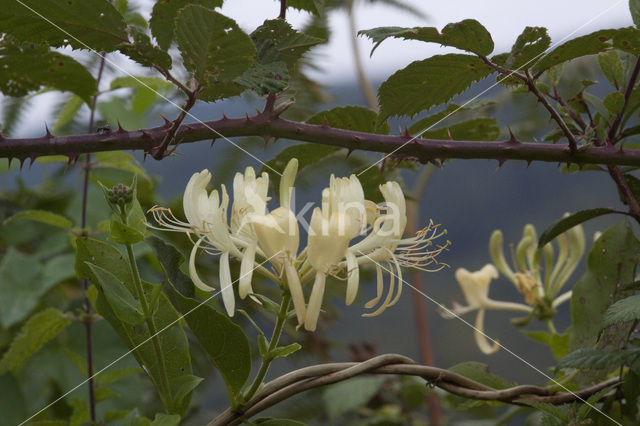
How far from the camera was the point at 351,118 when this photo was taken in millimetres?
478

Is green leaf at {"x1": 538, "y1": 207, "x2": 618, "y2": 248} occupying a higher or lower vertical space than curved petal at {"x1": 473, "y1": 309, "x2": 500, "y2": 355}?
higher

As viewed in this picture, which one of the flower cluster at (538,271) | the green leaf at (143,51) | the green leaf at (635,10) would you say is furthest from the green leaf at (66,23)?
the flower cluster at (538,271)

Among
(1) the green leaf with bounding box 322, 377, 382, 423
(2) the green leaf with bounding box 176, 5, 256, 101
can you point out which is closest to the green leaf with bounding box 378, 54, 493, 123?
(2) the green leaf with bounding box 176, 5, 256, 101

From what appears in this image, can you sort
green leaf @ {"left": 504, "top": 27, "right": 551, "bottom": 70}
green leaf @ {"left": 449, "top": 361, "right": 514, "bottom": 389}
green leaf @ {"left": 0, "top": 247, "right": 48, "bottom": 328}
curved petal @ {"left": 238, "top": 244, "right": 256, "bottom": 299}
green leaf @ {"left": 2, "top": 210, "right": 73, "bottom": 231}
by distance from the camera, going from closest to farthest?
curved petal @ {"left": 238, "top": 244, "right": 256, "bottom": 299}, green leaf @ {"left": 504, "top": 27, "right": 551, "bottom": 70}, green leaf @ {"left": 449, "top": 361, "right": 514, "bottom": 389}, green leaf @ {"left": 2, "top": 210, "right": 73, "bottom": 231}, green leaf @ {"left": 0, "top": 247, "right": 48, "bottom": 328}

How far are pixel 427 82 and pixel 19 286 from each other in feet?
2.05

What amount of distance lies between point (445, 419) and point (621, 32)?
27.3 inches

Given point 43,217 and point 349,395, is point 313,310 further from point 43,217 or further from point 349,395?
point 349,395

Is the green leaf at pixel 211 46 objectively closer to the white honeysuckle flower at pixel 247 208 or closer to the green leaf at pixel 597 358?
the white honeysuckle flower at pixel 247 208

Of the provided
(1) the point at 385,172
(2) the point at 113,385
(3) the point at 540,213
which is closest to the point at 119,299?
(1) the point at 385,172

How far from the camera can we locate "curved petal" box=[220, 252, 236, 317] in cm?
29

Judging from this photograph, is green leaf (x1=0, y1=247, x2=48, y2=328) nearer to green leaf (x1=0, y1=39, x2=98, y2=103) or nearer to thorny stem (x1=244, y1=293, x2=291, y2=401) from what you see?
green leaf (x1=0, y1=39, x2=98, y2=103)

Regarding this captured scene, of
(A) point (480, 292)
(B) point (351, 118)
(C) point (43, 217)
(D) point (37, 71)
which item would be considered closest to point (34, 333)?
(C) point (43, 217)

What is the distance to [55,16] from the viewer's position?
360mm

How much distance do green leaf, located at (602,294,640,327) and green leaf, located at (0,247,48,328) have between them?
64 centimetres
